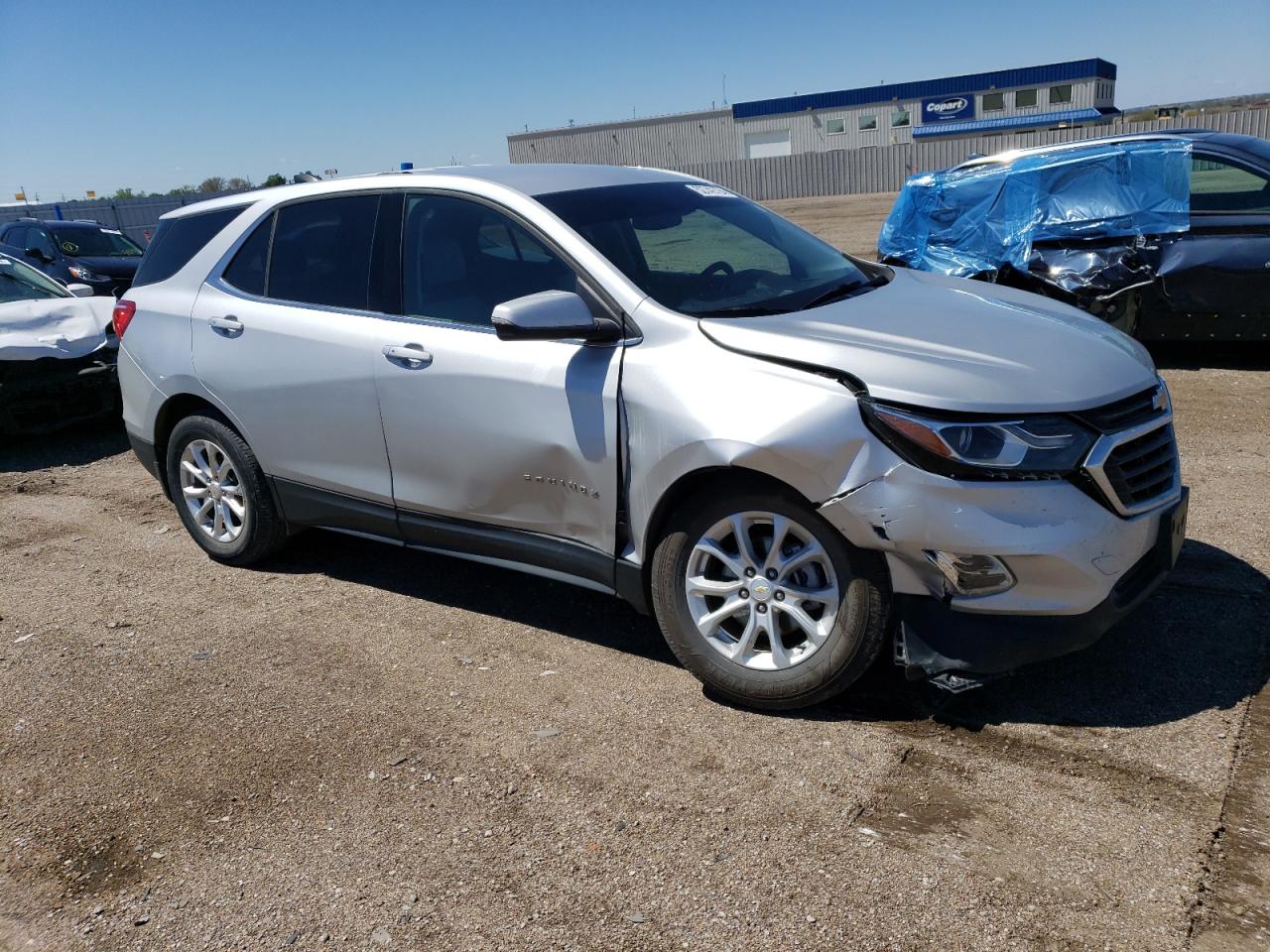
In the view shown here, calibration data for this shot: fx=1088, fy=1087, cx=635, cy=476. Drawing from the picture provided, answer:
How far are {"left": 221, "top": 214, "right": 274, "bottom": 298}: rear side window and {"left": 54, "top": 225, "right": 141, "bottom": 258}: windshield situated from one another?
1264 cm

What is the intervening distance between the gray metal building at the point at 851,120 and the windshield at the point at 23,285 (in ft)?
186

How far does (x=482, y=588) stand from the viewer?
5.17 meters

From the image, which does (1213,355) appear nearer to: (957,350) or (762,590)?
(957,350)

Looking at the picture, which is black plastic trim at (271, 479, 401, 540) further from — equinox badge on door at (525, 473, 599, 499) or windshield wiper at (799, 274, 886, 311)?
windshield wiper at (799, 274, 886, 311)

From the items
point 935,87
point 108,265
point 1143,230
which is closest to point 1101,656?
point 1143,230

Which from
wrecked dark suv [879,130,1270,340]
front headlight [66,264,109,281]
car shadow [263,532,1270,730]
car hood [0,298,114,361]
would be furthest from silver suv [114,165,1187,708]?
front headlight [66,264,109,281]

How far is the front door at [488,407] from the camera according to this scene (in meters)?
3.93

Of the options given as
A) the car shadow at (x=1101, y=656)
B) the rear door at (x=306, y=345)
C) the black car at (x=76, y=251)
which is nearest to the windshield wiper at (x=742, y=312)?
the car shadow at (x=1101, y=656)

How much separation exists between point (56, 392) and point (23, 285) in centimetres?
173

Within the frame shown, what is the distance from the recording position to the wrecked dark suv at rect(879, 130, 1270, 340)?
7.90m

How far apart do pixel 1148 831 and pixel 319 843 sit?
236cm

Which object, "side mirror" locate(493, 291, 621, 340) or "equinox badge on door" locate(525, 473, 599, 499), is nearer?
"side mirror" locate(493, 291, 621, 340)

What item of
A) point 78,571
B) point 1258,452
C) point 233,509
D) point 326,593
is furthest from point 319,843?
point 1258,452

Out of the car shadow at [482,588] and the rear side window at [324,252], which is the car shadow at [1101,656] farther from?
the rear side window at [324,252]
